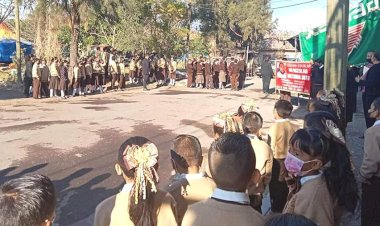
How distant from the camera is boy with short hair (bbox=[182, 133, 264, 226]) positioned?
85.8 inches

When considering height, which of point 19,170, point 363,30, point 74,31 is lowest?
point 19,170

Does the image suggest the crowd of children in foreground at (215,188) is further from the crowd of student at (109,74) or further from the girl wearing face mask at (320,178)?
the crowd of student at (109,74)

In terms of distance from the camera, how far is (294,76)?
1580cm

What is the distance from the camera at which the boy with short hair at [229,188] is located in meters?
2.18

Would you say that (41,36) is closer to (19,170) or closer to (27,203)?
(19,170)

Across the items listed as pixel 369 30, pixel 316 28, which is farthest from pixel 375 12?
pixel 316 28

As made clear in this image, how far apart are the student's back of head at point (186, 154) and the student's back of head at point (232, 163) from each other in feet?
2.33

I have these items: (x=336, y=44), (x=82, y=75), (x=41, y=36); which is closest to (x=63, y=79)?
(x=82, y=75)

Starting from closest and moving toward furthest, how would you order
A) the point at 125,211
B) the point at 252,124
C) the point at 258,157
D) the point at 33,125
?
the point at 125,211 < the point at 258,157 < the point at 252,124 < the point at 33,125

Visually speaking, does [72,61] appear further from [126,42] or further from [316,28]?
[316,28]

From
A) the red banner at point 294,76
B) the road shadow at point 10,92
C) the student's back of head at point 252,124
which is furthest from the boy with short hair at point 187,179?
the road shadow at point 10,92

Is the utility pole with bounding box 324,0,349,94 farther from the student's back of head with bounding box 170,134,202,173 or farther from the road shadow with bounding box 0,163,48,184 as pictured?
the road shadow with bounding box 0,163,48,184

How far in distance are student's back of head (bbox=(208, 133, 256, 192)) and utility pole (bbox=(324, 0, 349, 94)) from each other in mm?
4142

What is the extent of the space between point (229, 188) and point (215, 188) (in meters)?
0.10
